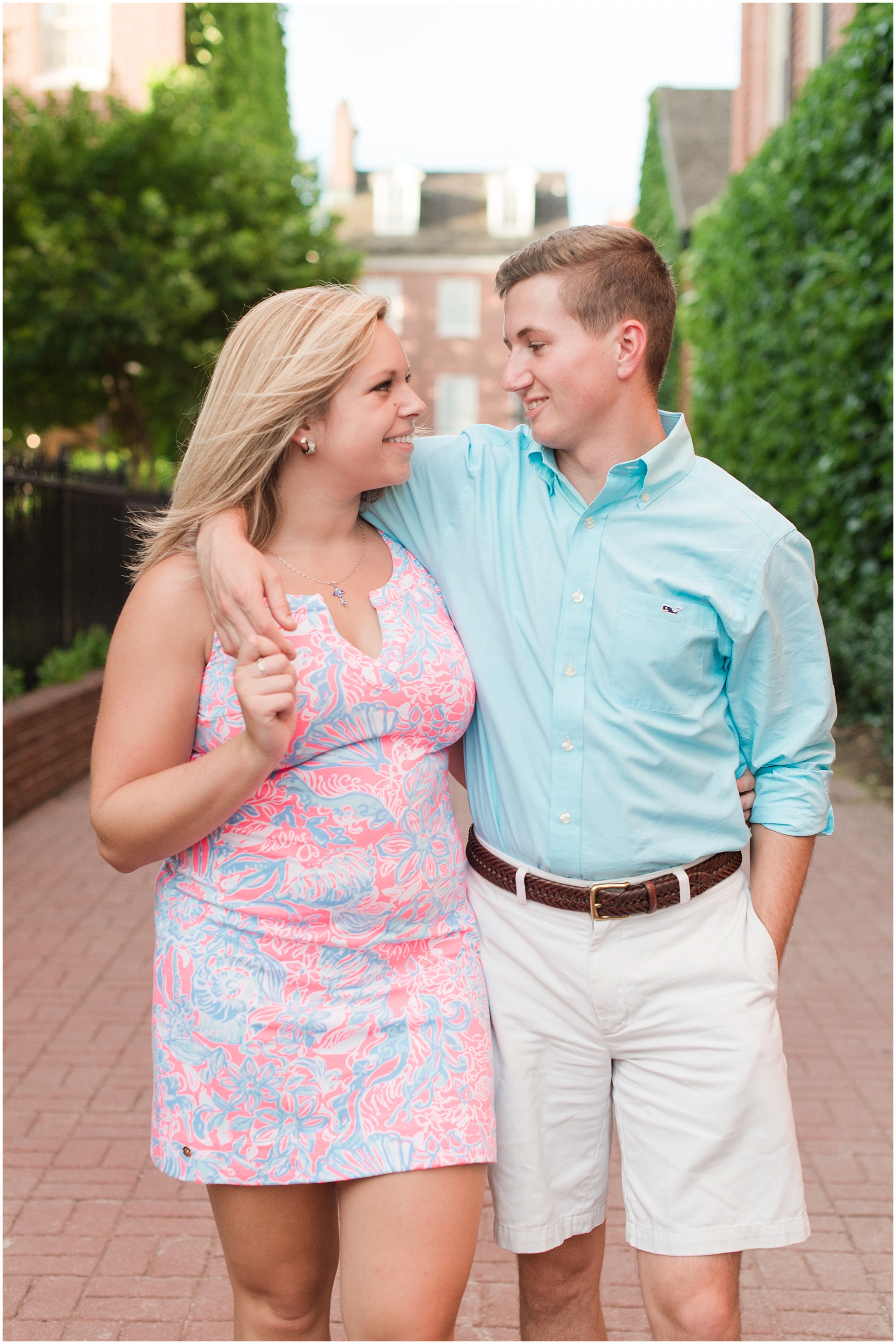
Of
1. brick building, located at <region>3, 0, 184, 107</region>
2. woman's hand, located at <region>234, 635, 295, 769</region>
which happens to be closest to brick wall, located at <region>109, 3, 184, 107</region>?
brick building, located at <region>3, 0, 184, 107</region>

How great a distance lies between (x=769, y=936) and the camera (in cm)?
223

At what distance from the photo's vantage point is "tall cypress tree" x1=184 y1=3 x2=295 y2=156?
2009 centimetres

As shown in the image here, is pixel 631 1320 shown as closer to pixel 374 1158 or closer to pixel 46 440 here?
pixel 374 1158

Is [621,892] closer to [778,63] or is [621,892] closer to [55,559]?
[55,559]

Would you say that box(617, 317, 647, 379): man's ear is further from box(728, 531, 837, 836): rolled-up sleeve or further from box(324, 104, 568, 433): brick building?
box(324, 104, 568, 433): brick building

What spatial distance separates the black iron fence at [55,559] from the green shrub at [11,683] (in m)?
0.12

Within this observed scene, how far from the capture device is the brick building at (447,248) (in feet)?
122

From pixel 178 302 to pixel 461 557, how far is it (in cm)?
1371

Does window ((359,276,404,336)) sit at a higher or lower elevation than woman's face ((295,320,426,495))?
higher

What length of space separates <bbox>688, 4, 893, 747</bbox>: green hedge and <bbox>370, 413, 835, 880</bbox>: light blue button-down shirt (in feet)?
20.0

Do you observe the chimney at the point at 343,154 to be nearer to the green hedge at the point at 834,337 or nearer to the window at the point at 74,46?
the window at the point at 74,46

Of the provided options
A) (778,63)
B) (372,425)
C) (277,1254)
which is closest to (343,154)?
(778,63)

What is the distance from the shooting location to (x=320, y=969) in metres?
2.05

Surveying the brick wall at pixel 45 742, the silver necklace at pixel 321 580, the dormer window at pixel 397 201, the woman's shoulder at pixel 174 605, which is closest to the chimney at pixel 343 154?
the dormer window at pixel 397 201
